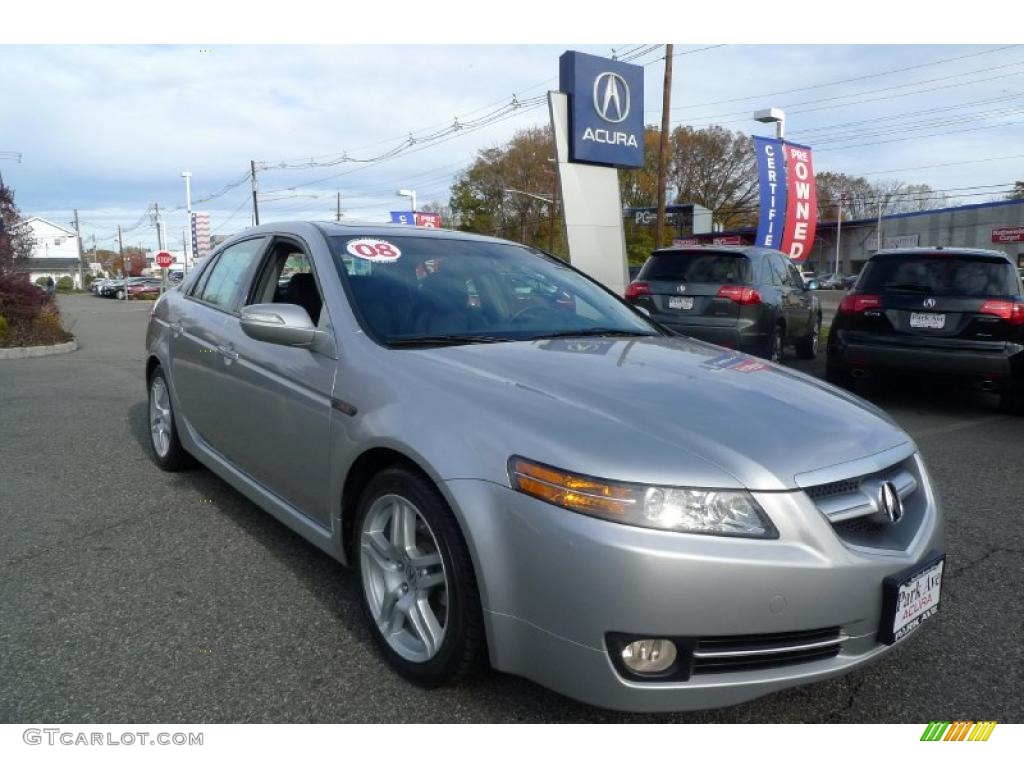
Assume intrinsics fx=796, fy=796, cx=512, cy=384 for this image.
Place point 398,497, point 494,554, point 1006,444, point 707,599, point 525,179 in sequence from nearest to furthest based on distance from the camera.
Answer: point 707,599, point 494,554, point 398,497, point 1006,444, point 525,179

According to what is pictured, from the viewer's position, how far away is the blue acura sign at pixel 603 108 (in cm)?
1372

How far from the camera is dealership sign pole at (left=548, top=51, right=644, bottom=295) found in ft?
45.0

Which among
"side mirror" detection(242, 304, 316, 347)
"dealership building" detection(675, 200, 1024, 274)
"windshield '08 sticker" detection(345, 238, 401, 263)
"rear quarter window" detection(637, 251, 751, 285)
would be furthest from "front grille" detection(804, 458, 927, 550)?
"dealership building" detection(675, 200, 1024, 274)

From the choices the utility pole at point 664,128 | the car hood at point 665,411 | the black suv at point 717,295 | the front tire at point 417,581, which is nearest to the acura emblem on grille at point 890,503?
the car hood at point 665,411

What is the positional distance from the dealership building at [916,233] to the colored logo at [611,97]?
35.1m

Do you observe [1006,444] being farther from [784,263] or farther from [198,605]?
[198,605]

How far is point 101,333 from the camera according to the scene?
59.7ft

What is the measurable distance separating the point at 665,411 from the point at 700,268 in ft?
23.8

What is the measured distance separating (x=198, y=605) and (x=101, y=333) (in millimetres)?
17205

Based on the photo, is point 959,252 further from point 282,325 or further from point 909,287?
point 282,325

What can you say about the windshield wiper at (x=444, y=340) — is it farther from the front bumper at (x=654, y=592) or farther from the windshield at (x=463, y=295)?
the front bumper at (x=654, y=592)

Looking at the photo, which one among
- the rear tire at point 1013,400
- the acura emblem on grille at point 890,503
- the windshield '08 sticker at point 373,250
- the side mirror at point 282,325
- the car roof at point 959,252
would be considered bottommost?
the rear tire at point 1013,400

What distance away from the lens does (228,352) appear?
382cm

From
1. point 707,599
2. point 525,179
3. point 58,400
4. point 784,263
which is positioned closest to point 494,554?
point 707,599
